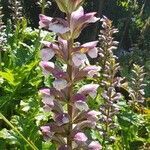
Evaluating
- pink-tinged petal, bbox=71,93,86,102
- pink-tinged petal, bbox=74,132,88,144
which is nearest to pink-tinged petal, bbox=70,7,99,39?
pink-tinged petal, bbox=71,93,86,102

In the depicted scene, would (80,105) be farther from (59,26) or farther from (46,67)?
(59,26)

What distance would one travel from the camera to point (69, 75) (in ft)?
7.49

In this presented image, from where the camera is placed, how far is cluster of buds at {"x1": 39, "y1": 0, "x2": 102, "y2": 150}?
2230 mm

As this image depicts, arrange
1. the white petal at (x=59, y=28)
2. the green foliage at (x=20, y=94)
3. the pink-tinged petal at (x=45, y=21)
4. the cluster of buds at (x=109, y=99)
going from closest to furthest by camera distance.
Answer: the white petal at (x=59, y=28) → the pink-tinged petal at (x=45, y=21) → the cluster of buds at (x=109, y=99) → the green foliage at (x=20, y=94)

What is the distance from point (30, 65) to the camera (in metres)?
4.82

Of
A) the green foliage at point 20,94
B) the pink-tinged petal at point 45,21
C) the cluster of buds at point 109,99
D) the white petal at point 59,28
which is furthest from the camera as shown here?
the green foliage at point 20,94

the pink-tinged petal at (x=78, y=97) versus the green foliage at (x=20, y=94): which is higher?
the pink-tinged petal at (x=78, y=97)

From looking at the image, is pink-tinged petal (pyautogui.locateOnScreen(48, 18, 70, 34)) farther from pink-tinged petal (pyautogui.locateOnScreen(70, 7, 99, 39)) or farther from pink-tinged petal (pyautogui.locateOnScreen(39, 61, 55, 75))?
pink-tinged petal (pyautogui.locateOnScreen(39, 61, 55, 75))

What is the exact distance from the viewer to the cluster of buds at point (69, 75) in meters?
2.23

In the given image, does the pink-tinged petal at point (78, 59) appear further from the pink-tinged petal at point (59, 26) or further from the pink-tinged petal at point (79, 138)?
the pink-tinged petal at point (79, 138)

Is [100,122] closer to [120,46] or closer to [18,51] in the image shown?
[18,51]

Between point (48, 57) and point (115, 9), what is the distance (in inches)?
459

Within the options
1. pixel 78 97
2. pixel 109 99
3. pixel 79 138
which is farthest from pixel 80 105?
pixel 109 99

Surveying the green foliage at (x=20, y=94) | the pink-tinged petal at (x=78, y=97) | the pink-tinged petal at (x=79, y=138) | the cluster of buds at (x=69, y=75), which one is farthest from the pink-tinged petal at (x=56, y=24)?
the green foliage at (x=20, y=94)
